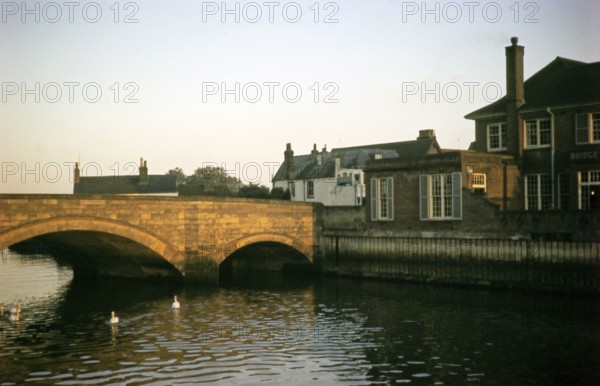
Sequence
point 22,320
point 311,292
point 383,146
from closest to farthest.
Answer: point 22,320, point 311,292, point 383,146

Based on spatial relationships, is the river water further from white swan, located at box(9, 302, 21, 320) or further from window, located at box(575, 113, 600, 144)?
window, located at box(575, 113, 600, 144)

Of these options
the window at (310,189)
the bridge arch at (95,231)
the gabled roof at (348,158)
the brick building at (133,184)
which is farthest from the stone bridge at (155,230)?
the brick building at (133,184)

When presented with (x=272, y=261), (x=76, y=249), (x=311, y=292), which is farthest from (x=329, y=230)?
(x=76, y=249)

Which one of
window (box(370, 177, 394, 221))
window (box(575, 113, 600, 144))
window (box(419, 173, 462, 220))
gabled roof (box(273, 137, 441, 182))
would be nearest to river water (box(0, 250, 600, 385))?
window (box(419, 173, 462, 220))

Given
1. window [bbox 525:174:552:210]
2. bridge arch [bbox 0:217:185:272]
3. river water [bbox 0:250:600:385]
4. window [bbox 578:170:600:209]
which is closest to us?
river water [bbox 0:250:600:385]

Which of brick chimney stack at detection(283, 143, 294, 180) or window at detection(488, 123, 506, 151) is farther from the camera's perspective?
brick chimney stack at detection(283, 143, 294, 180)

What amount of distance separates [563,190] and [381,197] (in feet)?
34.1

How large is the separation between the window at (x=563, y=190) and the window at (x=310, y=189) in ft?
98.0

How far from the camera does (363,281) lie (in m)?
36.5

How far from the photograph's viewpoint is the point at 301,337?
2083 centimetres

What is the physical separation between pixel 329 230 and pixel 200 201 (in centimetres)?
1016

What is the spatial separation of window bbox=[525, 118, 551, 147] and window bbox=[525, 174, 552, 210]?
188 cm

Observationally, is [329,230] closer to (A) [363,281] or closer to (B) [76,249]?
(A) [363,281]

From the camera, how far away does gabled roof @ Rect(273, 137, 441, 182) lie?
61.7 metres
